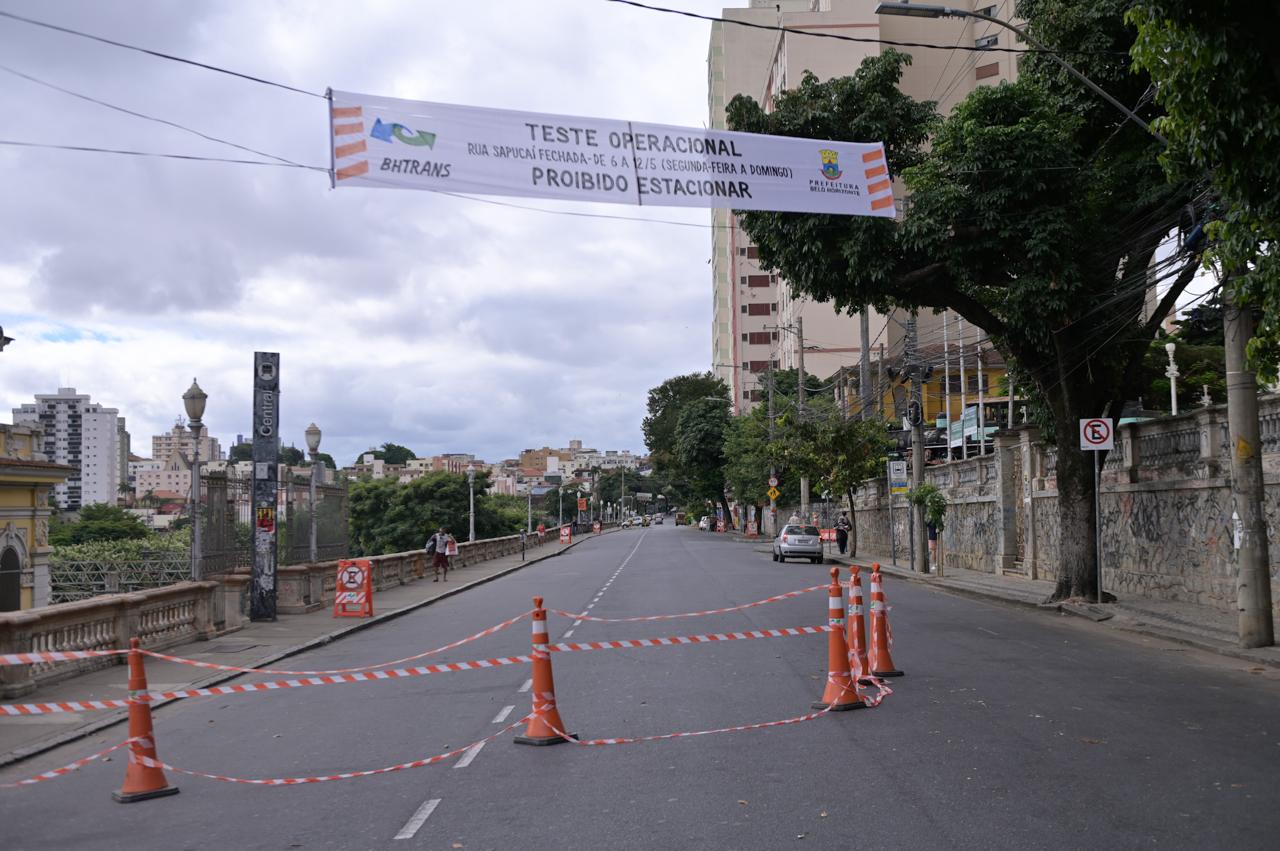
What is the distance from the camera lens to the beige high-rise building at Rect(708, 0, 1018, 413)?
69.6 metres

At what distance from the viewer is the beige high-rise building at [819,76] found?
69625mm

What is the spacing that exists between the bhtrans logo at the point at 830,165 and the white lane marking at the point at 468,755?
8.00m

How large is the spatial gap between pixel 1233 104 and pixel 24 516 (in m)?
29.3

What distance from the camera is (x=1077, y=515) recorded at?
63.3ft

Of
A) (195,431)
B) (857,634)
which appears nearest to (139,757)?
(857,634)

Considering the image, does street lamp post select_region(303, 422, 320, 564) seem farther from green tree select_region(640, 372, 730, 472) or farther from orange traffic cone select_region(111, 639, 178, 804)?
green tree select_region(640, 372, 730, 472)

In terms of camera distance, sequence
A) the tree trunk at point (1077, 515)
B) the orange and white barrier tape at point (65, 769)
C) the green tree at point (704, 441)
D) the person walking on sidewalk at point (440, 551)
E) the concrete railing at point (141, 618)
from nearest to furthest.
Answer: the orange and white barrier tape at point (65, 769) < the concrete railing at point (141, 618) < the tree trunk at point (1077, 515) < the person walking on sidewalk at point (440, 551) < the green tree at point (704, 441)

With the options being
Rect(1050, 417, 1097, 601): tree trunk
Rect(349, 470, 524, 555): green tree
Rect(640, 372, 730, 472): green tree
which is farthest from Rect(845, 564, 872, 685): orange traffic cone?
Rect(640, 372, 730, 472): green tree

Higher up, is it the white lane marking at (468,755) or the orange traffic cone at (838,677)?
the orange traffic cone at (838,677)

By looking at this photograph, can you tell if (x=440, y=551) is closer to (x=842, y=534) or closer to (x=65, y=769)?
(x=842, y=534)

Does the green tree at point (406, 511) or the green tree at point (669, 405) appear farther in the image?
the green tree at point (669, 405)

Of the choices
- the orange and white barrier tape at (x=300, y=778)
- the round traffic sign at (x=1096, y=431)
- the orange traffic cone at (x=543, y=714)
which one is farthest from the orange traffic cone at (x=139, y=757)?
the round traffic sign at (x=1096, y=431)

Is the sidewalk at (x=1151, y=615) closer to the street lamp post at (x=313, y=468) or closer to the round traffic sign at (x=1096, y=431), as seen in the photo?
the round traffic sign at (x=1096, y=431)

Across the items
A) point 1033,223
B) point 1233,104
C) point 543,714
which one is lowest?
point 543,714
